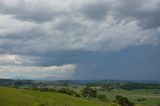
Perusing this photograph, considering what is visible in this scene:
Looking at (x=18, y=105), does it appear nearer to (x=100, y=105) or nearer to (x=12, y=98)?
(x=12, y=98)

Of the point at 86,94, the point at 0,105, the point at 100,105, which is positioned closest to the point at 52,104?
the point at 0,105

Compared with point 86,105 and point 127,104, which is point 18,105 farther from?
point 127,104

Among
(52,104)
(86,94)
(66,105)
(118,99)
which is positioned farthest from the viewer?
(86,94)

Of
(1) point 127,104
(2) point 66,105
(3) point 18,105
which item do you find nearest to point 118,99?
(1) point 127,104

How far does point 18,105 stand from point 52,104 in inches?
325

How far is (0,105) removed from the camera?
66375 millimetres

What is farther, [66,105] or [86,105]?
[86,105]

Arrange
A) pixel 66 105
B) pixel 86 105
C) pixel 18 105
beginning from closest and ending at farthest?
pixel 18 105 → pixel 66 105 → pixel 86 105

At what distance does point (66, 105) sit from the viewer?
79625 mm

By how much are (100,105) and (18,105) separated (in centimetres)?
2831

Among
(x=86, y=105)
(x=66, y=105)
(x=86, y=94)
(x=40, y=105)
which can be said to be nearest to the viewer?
(x=40, y=105)

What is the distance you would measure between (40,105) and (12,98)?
14.2m

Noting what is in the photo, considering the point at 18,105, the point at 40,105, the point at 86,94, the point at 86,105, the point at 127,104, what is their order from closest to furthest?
1. the point at 40,105
2. the point at 18,105
3. the point at 86,105
4. the point at 127,104
5. the point at 86,94

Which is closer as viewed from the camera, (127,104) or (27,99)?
(27,99)
